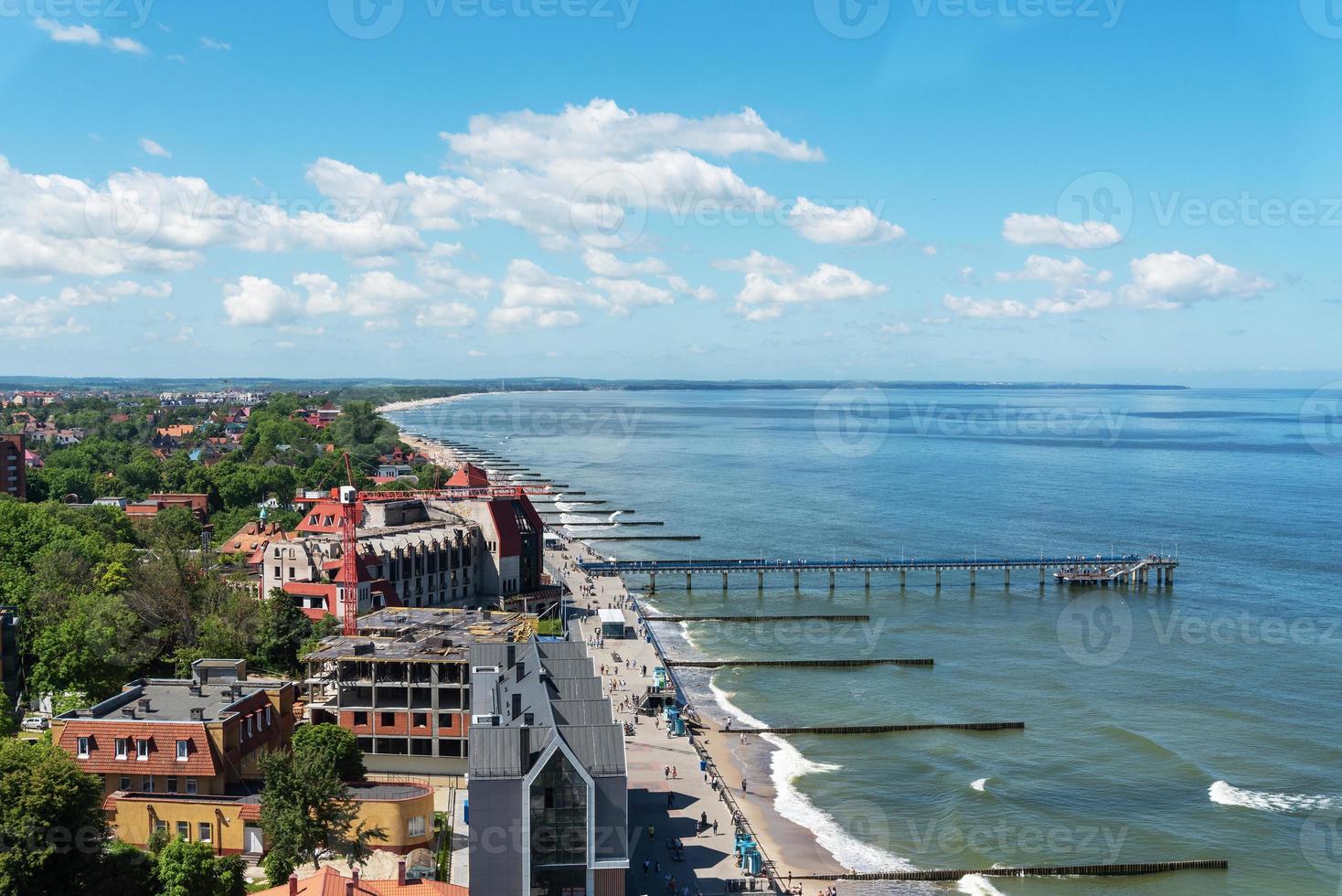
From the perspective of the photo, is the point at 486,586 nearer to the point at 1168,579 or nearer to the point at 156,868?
the point at 156,868

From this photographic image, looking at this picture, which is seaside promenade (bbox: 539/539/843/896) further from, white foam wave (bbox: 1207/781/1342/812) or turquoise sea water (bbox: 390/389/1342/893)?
white foam wave (bbox: 1207/781/1342/812)

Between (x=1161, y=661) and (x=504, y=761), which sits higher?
(x=504, y=761)

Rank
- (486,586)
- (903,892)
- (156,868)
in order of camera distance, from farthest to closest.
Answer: (486,586)
(903,892)
(156,868)

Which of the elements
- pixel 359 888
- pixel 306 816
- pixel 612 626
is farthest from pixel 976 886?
pixel 612 626

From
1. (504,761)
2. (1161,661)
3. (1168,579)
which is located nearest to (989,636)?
(1161,661)

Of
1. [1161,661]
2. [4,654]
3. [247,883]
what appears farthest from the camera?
[1161,661]

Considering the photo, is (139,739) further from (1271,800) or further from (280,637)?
(1271,800)
